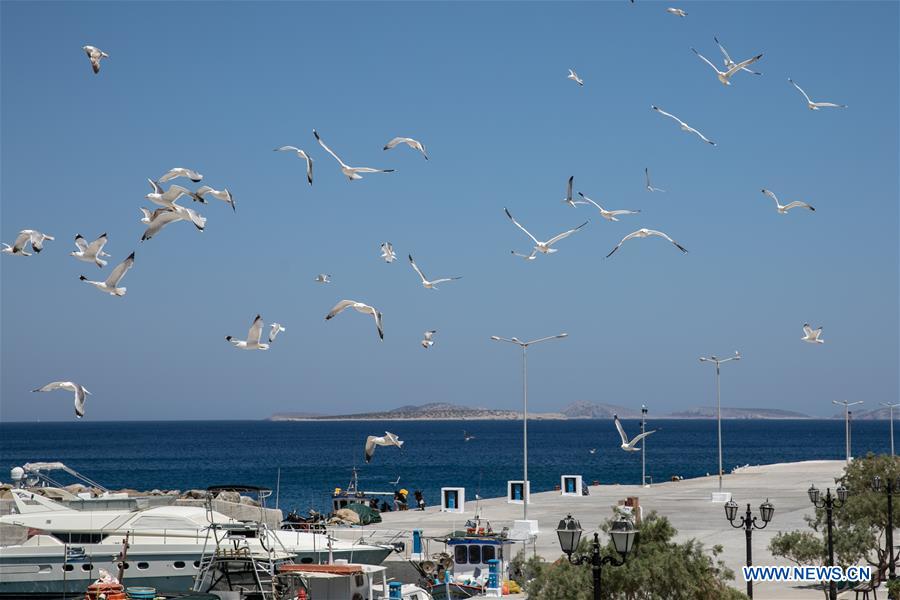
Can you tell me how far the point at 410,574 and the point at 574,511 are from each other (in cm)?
2719

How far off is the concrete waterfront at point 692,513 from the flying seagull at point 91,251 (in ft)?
56.7

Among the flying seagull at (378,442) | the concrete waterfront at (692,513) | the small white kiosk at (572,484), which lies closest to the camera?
the flying seagull at (378,442)

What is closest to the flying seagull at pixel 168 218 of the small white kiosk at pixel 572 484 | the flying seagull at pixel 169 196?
the flying seagull at pixel 169 196

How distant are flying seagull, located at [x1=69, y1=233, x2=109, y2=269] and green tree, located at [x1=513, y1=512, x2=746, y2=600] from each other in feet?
41.8

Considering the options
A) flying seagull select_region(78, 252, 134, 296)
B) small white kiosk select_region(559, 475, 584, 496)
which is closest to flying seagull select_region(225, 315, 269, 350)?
flying seagull select_region(78, 252, 134, 296)

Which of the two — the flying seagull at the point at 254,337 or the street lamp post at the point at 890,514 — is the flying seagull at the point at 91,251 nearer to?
the flying seagull at the point at 254,337

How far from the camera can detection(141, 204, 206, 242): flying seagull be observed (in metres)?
24.3

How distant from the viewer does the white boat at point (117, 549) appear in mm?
29688

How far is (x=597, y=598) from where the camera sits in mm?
15562

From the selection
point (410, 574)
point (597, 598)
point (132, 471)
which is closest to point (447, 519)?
point (410, 574)

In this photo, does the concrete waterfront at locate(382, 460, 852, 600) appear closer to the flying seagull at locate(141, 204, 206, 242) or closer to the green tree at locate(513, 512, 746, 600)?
the green tree at locate(513, 512, 746, 600)

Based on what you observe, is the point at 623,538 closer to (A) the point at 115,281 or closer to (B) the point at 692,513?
(A) the point at 115,281

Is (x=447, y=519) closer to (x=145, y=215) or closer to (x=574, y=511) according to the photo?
(x=574, y=511)

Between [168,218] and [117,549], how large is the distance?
10069mm
